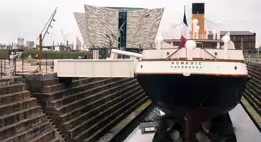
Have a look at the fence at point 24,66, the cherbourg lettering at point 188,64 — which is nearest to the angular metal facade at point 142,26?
the fence at point 24,66

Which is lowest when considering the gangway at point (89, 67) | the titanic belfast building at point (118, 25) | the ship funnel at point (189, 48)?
the gangway at point (89, 67)

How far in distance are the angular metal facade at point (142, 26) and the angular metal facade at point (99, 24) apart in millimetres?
5329

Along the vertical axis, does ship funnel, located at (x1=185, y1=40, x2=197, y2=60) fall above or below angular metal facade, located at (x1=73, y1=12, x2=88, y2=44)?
below

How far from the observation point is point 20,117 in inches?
544

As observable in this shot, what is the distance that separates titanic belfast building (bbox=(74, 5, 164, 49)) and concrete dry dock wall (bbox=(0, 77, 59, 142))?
268 ft

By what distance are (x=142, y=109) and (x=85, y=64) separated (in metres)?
13.2

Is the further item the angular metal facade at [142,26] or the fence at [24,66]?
the angular metal facade at [142,26]

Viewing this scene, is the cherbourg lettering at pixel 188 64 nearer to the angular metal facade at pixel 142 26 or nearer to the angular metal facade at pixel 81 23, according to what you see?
the angular metal facade at pixel 142 26

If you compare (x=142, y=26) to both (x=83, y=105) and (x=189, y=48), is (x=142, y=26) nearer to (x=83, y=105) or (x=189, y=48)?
(x=83, y=105)

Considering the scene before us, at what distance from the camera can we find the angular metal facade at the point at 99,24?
95.6 m

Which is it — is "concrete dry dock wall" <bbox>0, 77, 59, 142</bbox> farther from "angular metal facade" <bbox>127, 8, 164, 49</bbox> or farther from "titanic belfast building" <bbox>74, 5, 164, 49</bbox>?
"angular metal facade" <bbox>127, 8, 164, 49</bbox>

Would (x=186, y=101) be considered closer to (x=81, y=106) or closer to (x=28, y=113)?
(x=81, y=106)

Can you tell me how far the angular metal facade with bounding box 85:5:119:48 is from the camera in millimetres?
95625

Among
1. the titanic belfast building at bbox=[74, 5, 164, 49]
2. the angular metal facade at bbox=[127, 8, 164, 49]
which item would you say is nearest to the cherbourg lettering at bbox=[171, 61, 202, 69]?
the titanic belfast building at bbox=[74, 5, 164, 49]
